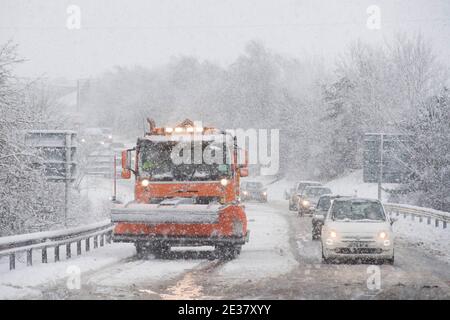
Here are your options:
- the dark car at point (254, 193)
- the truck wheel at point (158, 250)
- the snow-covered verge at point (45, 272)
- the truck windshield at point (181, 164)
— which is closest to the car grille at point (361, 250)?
the truck windshield at point (181, 164)

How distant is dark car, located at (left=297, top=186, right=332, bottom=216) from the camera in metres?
41.3

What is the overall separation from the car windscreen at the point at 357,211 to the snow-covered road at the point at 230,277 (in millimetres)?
1225

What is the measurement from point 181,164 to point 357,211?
14.9 feet

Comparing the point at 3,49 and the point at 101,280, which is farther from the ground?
the point at 3,49

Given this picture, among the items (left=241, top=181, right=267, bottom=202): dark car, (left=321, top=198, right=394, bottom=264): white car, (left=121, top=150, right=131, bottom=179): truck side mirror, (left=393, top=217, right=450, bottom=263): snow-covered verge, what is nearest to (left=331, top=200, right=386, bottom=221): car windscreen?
(left=321, top=198, right=394, bottom=264): white car

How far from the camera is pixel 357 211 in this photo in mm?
19922

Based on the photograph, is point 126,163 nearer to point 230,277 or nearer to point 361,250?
point 230,277

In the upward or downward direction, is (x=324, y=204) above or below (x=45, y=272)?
above

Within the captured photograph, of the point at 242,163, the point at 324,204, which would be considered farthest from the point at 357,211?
the point at 324,204

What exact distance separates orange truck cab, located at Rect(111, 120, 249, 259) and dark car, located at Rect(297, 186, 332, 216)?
834 inches

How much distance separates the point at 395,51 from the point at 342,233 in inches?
1921
